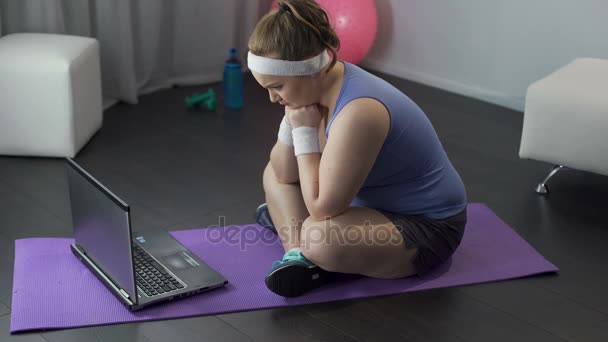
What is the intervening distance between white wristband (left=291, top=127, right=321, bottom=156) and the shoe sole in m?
0.31

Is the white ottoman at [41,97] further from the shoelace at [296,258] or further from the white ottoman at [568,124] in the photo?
the white ottoman at [568,124]

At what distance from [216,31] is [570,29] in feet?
5.58

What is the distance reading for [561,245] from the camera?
2.52m

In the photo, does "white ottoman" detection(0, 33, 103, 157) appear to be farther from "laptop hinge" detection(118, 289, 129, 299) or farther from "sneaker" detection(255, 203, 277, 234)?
"laptop hinge" detection(118, 289, 129, 299)

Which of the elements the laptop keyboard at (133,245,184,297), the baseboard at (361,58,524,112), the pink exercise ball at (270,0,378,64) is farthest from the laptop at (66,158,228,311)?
the baseboard at (361,58,524,112)

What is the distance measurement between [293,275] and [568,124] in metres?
1.21

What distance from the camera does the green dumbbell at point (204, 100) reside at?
11.8 feet

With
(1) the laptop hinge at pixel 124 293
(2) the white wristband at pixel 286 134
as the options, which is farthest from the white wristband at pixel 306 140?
(1) the laptop hinge at pixel 124 293

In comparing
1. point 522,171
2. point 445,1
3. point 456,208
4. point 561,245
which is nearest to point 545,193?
point 522,171

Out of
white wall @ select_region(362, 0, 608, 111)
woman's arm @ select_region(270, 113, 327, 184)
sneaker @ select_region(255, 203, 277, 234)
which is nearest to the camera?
woman's arm @ select_region(270, 113, 327, 184)

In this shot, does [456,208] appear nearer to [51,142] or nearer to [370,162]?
[370,162]

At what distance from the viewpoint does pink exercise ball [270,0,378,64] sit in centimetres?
380

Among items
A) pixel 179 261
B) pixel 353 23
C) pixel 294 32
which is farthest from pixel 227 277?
pixel 353 23

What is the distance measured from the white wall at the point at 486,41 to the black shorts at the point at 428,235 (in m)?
1.69
